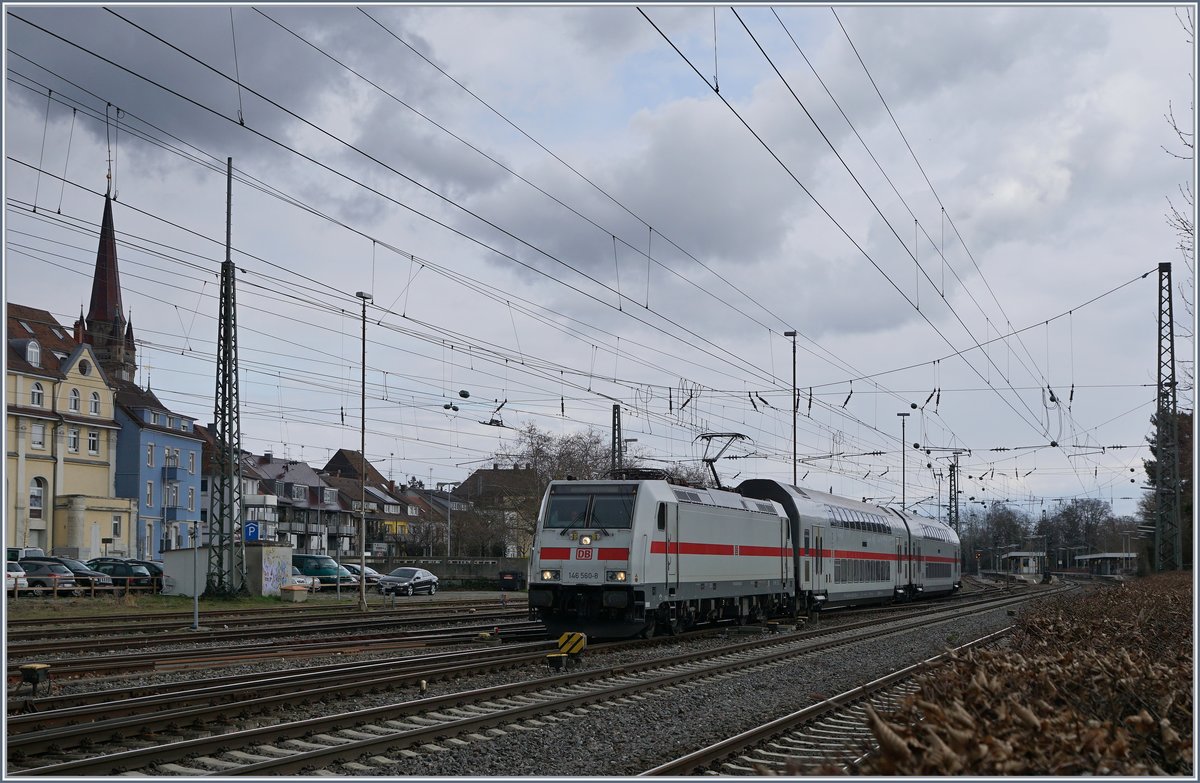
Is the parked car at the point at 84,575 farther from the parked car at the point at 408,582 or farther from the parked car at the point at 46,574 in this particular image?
the parked car at the point at 408,582

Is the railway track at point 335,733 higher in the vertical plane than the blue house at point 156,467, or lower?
lower

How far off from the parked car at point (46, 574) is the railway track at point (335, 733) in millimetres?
30843

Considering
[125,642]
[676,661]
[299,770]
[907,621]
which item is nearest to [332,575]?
[907,621]

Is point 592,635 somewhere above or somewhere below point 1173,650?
below

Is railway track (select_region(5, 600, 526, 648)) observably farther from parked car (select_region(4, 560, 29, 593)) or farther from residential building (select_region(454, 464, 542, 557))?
residential building (select_region(454, 464, 542, 557))

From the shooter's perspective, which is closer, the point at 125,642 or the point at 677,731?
the point at 677,731

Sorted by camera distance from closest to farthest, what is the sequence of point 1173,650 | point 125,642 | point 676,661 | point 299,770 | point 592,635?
1. point 299,770
2. point 1173,650
3. point 676,661
4. point 125,642
5. point 592,635

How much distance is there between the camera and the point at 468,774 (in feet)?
33.9

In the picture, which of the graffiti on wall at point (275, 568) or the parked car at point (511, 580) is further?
the parked car at point (511, 580)

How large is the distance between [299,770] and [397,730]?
91.0 inches

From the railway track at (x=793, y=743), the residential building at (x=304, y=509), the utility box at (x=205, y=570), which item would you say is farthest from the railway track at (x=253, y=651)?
the residential building at (x=304, y=509)

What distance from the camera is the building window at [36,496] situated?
61.6m

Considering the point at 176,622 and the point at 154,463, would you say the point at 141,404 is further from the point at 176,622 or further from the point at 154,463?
the point at 176,622

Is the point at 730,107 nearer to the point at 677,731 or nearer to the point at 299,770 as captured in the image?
the point at 677,731
